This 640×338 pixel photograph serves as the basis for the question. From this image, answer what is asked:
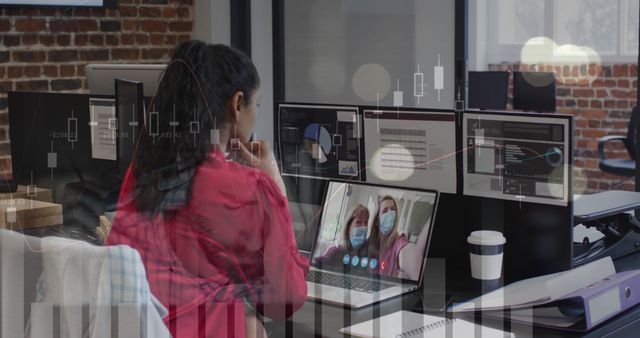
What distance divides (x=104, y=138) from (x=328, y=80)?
6.19ft

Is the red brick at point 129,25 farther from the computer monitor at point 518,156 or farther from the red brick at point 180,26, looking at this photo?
the computer monitor at point 518,156

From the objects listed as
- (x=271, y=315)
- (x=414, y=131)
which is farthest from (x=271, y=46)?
(x=271, y=315)

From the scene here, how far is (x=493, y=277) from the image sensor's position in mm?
2047

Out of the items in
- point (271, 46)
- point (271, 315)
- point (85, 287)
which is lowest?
point (271, 315)

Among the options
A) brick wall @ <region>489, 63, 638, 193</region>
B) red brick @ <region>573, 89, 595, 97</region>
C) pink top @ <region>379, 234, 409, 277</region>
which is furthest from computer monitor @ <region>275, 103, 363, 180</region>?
red brick @ <region>573, 89, 595, 97</region>

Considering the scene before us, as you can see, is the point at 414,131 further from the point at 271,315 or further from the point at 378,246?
the point at 271,315

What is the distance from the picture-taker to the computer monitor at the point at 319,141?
2361 mm

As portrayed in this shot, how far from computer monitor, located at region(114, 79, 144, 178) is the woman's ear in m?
1.04

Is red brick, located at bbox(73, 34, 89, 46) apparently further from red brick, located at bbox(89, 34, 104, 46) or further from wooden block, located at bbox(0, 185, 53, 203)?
wooden block, located at bbox(0, 185, 53, 203)

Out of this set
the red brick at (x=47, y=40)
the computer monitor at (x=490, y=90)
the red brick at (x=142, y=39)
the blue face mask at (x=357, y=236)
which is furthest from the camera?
the red brick at (x=142, y=39)

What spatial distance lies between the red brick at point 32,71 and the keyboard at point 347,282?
99.9 inches

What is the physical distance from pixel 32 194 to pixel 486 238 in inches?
69.1

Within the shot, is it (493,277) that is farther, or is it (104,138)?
(104,138)

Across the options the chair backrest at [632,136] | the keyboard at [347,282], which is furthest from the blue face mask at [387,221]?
the chair backrest at [632,136]
